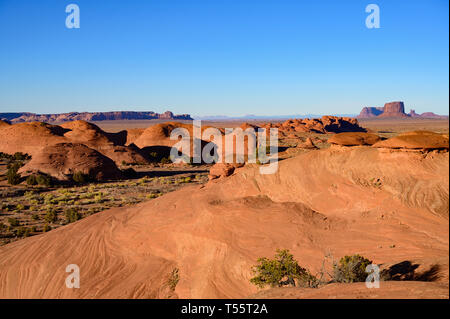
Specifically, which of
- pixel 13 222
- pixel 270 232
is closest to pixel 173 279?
pixel 270 232

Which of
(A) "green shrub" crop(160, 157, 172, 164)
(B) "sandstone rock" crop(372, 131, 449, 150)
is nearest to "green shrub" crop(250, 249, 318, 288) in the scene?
(B) "sandstone rock" crop(372, 131, 449, 150)

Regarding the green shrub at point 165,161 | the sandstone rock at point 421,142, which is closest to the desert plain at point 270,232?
the sandstone rock at point 421,142

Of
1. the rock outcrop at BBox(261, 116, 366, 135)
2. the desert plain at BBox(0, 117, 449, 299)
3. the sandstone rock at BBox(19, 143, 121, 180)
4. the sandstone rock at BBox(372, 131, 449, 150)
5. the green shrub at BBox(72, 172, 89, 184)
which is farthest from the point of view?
the rock outcrop at BBox(261, 116, 366, 135)

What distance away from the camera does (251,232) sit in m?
10.8

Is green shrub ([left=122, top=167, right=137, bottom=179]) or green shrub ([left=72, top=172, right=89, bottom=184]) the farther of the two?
green shrub ([left=122, top=167, right=137, bottom=179])

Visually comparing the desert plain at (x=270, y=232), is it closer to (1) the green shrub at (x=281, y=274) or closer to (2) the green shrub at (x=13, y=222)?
(1) the green shrub at (x=281, y=274)

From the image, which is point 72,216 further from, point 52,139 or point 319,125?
point 319,125

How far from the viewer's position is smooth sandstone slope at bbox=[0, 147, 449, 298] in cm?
946

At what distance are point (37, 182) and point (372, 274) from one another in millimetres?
28147

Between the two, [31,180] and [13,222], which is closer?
[13,222]

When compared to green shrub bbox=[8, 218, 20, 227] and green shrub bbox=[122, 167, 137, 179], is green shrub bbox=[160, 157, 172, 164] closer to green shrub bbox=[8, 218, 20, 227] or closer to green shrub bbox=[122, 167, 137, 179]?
green shrub bbox=[122, 167, 137, 179]

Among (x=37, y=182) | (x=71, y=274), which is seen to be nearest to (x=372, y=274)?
(x=71, y=274)

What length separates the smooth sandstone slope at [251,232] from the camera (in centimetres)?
946
